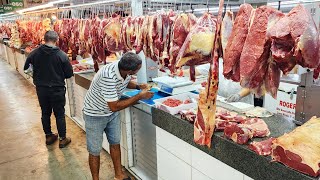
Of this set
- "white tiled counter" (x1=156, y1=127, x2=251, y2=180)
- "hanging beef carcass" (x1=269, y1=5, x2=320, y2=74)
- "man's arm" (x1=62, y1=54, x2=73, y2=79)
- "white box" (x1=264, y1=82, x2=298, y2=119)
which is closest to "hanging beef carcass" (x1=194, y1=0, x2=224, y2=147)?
"white tiled counter" (x1=156, y1=127, x2=251, y2=180)

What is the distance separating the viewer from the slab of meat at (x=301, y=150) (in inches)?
64.1

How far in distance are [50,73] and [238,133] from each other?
12.1 feet

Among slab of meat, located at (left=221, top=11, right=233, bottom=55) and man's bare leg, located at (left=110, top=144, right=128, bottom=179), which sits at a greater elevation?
slab of meat, located at (left=221, top=11, right=233, bottom=55)

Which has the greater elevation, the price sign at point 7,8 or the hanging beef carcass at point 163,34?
the price sign at point 7,8

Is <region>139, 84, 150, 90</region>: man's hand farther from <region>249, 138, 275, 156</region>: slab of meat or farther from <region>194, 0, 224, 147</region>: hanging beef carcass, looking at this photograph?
<region>249, 138, 275, 156</region>: slab of meat

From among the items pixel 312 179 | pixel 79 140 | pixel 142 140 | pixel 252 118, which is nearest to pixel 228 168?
pixel 252 118

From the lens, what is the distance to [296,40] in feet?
4.99

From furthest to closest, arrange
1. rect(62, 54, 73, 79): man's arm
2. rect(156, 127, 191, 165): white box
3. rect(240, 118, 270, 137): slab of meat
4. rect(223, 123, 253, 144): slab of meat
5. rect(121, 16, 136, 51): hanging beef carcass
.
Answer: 1. rect(62, 54, 73, 79): man's arm
2. rect(121, 16, 136, 51): hanging beef carcass
3. rect(156, 127, 191, 165): white box
4. rect(240, 118, 270, 137): slab of meat
5. rect(223, 123, 253, 144): slab of meat

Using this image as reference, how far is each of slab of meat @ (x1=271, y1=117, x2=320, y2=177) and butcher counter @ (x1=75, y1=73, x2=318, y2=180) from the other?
0.04m

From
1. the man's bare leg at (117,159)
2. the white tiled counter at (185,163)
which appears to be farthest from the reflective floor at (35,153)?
the white tiled counter at (185,163)

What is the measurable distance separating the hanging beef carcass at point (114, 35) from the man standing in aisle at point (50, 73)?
4.60ft

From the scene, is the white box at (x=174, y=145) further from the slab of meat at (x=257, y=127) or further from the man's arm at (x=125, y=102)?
the slab of meat at (x=257, y=127)

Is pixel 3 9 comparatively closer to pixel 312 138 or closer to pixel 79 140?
pixel 79 140

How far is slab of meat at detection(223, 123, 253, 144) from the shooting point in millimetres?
2049
